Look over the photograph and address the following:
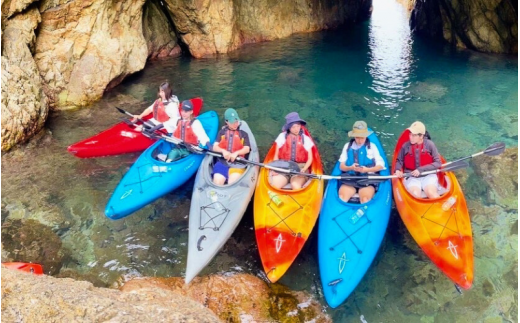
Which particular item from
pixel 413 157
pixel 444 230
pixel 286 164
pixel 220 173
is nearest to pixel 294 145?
pixel 286 164

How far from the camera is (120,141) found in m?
6.77

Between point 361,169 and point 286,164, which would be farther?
point 286,164

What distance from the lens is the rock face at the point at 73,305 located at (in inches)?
88.0

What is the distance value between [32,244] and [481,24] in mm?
13404

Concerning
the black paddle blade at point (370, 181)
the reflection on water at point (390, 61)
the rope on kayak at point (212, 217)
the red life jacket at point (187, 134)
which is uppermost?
the red life jacket at point (187, 134)

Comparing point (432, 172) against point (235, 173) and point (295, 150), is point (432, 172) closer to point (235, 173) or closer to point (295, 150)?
point (295, 150)

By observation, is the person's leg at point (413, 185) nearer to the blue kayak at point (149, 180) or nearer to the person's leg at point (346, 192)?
the person's leg at point (346, 192)

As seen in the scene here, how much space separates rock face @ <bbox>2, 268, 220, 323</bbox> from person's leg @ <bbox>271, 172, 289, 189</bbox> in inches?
112

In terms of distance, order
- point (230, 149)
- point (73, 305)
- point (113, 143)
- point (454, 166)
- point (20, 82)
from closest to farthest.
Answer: point (73, 305) → point (454, 166) → point (230, 149) → point (113, 143) → point (20, 82)

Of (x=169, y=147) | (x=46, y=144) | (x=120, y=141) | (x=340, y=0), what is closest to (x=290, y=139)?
(x=169, y=147)

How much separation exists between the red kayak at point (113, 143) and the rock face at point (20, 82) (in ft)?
3.57

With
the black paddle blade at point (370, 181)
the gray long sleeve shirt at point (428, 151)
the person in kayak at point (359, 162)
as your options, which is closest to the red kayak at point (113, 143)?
the person in kayak at point (359, 162)

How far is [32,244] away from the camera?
491 centimetres

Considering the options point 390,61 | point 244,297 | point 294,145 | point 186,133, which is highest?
point 186,133
